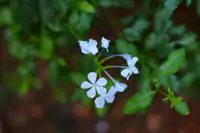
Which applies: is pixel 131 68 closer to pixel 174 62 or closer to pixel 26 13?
pixel 174 62

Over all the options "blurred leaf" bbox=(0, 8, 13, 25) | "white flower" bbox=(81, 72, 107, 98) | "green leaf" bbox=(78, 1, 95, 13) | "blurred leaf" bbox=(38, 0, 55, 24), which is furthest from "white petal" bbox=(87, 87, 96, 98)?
"blurred leaf" bbox=(0, 8, 13, 25)

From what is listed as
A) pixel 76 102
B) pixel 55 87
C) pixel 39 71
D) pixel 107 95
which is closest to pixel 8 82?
pixel 39 71

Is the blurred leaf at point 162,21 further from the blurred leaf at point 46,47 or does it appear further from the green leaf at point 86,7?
the blurred leaf at point 46,47

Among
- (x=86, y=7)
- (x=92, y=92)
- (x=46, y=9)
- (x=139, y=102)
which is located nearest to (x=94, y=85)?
(x=92, y=92)

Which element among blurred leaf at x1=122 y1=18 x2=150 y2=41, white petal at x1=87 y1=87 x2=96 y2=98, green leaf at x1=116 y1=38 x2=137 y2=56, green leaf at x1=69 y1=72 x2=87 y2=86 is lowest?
green leaf at x1=69 y1=72 x2=87 y2=86

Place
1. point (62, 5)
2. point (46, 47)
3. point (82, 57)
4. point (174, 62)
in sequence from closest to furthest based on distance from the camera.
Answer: point (174, 62) → point (62, 5) → point (46, 47) → point (82, 57)

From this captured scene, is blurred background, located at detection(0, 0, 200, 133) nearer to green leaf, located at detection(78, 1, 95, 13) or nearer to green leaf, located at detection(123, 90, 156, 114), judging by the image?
green leaf, located at detection(78, 1, 95, 13)

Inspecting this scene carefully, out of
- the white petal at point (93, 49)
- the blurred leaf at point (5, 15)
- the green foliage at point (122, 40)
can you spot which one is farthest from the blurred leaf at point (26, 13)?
the white petal at point (93, 49)

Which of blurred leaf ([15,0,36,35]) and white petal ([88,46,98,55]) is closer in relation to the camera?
white petal ([88,46,98,55])
